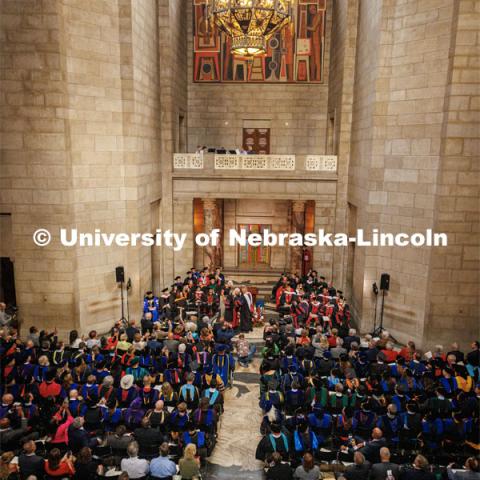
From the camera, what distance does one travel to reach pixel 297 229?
1938 centimetres

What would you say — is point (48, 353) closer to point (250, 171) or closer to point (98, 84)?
point (98, 84)

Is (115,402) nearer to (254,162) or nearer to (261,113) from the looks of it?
(254,162)

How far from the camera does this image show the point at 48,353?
383 inches

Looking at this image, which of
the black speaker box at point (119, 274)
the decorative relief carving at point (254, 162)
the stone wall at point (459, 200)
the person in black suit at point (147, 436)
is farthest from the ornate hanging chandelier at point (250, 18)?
the person in black suit at point (147, 436)

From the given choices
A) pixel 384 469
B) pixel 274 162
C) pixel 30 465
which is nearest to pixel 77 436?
pixel 30 465

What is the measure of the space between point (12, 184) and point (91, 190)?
2020mm

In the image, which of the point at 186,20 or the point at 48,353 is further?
the point at 186,20

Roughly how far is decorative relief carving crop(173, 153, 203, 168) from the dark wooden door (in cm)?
495

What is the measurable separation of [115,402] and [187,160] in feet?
36.3

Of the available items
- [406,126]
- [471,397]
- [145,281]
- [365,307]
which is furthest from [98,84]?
[471,397]

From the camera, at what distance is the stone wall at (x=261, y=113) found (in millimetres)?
21156

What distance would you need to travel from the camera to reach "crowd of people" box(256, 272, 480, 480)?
678 cm

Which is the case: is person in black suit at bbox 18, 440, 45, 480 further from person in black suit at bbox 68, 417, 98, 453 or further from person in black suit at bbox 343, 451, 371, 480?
person in black suit at bbox 343, 451, 371, 480

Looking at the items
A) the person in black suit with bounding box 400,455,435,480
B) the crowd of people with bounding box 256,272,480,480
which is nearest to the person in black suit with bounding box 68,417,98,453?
the crowd of people with bounding box 256,272,480,480
